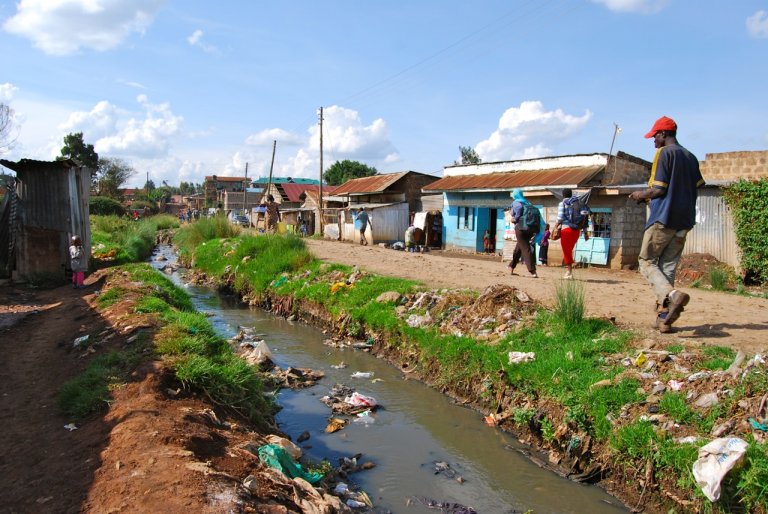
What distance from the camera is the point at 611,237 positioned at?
1453 cm

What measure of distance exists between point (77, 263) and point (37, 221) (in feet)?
5.21

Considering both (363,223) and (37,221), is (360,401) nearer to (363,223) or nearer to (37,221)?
(37,221)

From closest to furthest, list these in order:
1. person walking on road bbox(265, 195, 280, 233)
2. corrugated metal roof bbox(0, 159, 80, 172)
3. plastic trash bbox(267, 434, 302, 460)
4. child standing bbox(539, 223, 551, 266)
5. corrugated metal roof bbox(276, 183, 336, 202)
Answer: plastic trash bbox(267, 434, 302, 460)
corrugated metal roof bbox(0, 159, 80, 172)
child standing bbox(539, 223, 551, 266)
person walking on road bbox(265, 195, 280, 233)
corrugated metal roof bbox(276, 183, 336, 202)

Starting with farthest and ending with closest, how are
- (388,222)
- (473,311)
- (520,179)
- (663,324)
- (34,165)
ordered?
1. (388,222)
2. (520,179)
3. (34,165)
4. (473,311)
5. (663,324)

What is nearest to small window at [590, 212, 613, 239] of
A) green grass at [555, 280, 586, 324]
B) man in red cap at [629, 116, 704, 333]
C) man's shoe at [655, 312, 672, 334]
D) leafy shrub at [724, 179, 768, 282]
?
leafy shrub at [724, 179, 768, 282]

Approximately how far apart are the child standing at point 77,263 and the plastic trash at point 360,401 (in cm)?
743

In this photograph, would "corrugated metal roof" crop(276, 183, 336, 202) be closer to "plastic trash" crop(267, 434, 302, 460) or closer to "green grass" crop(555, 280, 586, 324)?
"green grass" crop(555, 280, 586, 324)

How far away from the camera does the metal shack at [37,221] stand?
11.7m

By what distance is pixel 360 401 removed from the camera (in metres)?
6.66

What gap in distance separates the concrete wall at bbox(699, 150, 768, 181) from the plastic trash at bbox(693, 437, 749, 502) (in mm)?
11877

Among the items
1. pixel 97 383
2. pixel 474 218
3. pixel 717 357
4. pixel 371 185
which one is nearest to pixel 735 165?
pixel 474 218

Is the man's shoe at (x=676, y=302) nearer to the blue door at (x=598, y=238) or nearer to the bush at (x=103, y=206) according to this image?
the blue door at (x=598, y=238)

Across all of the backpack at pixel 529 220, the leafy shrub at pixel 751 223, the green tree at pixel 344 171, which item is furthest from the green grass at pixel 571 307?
the green tree at pixel 344 171

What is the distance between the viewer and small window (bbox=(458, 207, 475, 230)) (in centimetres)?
1992
